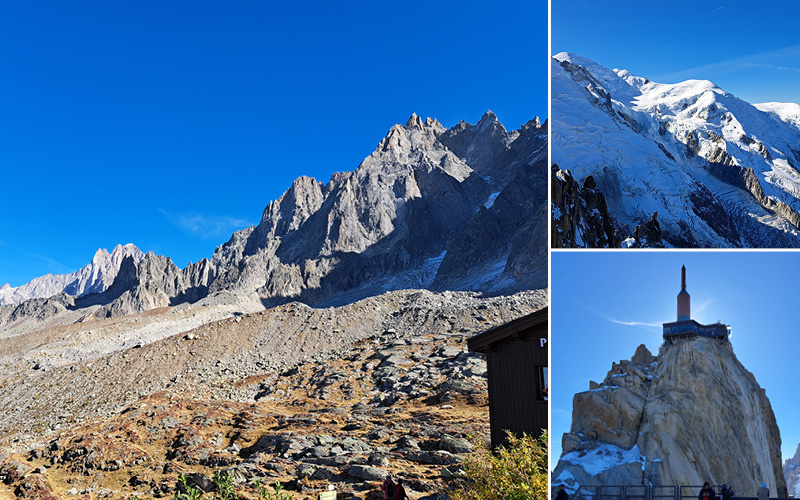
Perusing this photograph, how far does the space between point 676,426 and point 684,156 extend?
84.7 metres

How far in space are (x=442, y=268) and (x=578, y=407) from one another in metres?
144

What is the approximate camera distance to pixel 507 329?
477 inches

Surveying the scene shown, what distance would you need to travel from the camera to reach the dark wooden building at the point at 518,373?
39.0 feet

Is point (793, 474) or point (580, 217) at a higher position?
point (580, 217)

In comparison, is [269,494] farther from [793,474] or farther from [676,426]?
[793,474]

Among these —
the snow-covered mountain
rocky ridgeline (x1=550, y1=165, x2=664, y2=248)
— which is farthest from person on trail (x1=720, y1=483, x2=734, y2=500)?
the snow-covered mountain

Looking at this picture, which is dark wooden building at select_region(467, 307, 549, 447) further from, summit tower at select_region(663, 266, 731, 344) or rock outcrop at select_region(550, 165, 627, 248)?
summit tower at select_region(663, 266, 731, 344)

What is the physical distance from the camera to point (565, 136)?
178ft

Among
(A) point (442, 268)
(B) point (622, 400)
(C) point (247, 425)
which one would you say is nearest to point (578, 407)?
(B) point (622, 400)

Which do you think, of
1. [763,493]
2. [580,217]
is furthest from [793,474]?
[580,217]

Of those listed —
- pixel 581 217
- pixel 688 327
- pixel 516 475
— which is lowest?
pixel 516 475

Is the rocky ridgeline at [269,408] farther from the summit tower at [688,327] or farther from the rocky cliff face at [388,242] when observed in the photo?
the rocky cliff face at [388,242]

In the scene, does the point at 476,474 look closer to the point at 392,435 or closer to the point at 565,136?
the point at 392,435

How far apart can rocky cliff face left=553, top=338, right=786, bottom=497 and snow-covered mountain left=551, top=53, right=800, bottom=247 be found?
31921mm
